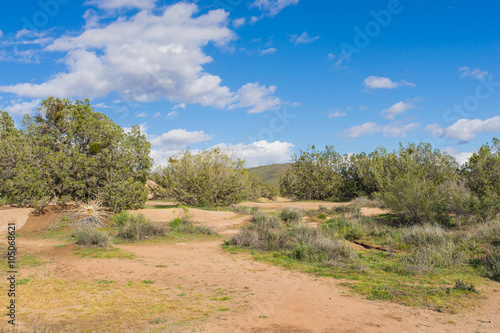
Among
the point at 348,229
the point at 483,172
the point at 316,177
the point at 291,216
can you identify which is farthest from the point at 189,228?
the point at 316,177

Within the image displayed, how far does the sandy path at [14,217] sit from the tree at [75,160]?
1.79ft

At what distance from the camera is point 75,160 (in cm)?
1764

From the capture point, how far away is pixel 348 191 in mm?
36031

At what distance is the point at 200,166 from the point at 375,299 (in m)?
19.6

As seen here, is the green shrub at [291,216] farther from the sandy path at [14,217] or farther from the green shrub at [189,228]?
the sandy path at [14,217]

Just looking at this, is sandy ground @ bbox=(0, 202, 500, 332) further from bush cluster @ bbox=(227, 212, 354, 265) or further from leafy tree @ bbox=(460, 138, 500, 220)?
leafy tree @ bbox=(460, 138, 500, 220)

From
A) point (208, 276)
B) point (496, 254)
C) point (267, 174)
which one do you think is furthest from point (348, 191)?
point (267, 174)

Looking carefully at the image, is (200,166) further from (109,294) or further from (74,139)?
(109,294)

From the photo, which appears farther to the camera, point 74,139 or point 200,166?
point 200,166

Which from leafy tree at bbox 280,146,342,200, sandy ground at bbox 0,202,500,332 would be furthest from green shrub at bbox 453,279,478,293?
leafy tree at bbox 280,146,342,200

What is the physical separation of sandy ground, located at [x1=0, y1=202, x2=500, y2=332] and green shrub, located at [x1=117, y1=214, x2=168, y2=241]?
3.50ft

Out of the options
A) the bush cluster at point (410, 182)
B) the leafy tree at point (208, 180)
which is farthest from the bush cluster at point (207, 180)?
the bush cluster at point (410, 182)

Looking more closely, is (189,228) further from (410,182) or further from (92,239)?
(410,182)

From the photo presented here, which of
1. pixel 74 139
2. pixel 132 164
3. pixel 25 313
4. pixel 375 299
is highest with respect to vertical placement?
pixel 74 139
